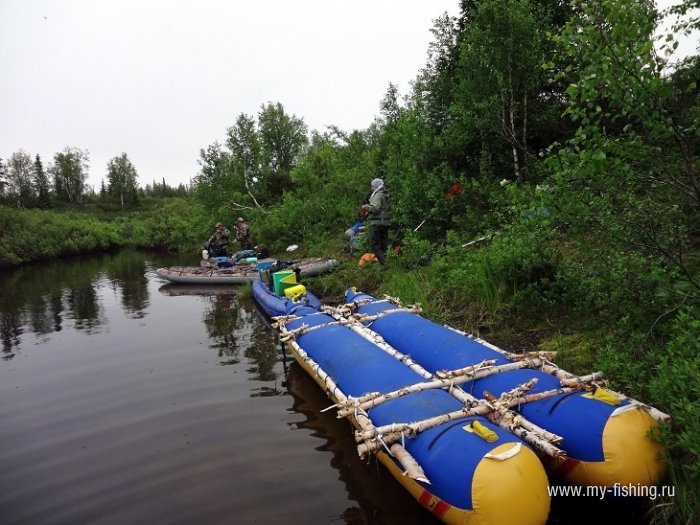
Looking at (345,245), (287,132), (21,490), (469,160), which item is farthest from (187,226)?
(21,490)

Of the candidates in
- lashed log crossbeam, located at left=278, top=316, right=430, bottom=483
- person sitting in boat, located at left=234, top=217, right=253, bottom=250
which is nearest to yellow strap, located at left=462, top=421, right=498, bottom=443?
lashed log crossbeam, located at left=278, top=316, right=430, bottom=483

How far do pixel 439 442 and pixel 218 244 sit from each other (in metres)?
14.5

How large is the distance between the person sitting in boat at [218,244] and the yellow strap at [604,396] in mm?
Result: 14529

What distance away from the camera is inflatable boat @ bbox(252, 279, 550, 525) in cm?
297

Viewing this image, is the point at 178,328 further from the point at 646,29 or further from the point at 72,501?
the point at 646,29

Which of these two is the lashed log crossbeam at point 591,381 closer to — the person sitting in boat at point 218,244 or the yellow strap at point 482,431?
the yellow strap at point 482,431

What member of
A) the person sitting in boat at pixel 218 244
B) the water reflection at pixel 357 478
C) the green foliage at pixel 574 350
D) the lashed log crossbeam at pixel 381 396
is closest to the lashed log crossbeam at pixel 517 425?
the lashed log crossbeam at pixel 381 396

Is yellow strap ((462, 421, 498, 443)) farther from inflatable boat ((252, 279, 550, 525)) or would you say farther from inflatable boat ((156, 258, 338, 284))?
inflatable boat ((156, 258, 338, 284))

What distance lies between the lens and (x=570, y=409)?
11.8 ft

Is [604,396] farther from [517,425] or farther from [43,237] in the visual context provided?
[43,237]

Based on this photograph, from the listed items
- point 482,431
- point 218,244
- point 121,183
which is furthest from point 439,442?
point 121,183

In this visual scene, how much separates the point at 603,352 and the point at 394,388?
7.12 feet

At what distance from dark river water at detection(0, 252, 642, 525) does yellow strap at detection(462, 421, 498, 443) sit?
3.24ft

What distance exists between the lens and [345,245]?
14.4 meters
